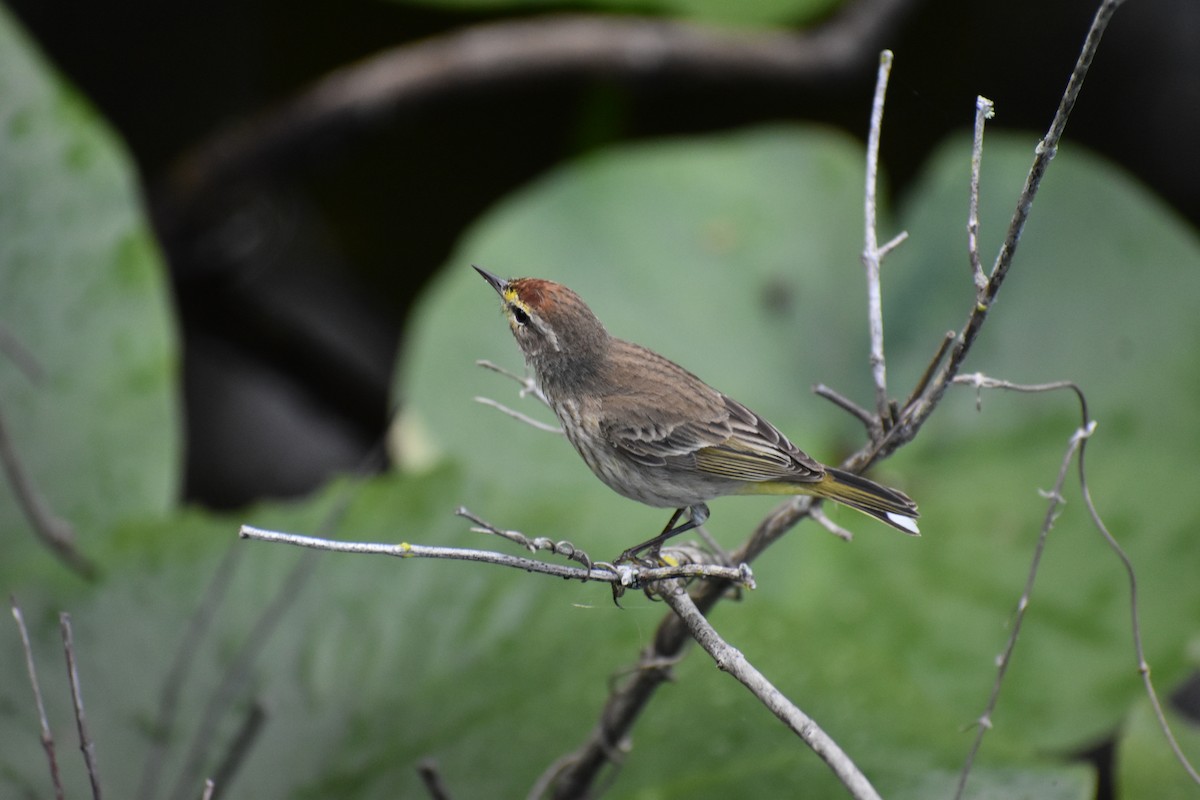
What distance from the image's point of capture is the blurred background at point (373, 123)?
162 inches

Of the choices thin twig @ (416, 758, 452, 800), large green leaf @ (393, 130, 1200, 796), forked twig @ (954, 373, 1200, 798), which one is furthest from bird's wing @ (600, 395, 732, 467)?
large green leaf @ (393, 130, 1200, 796)

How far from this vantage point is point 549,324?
1.43m

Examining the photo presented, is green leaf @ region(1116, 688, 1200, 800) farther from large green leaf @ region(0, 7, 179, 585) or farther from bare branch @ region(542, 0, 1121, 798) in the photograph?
large green leaf @ region(0, 7, 179, 585)

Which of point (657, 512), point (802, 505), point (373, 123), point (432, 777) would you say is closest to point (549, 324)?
point (802, 505)

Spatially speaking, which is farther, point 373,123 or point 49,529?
point 373,123

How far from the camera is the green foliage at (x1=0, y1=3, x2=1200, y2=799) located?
2043mm

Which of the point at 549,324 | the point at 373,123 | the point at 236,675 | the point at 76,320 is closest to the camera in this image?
the point at 549,324

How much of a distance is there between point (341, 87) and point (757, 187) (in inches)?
61.7

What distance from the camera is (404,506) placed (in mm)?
2389

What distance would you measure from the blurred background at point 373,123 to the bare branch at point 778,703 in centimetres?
298

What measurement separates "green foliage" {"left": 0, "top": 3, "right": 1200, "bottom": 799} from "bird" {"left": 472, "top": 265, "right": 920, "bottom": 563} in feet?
0.61

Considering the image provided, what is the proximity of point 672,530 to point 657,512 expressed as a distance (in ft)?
3.96

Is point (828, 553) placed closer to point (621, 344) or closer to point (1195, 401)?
point (1195, 401)

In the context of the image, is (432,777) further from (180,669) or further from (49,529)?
(49,529)
